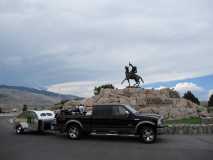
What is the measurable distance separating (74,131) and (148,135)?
3.95 metres

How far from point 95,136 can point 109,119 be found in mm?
2666

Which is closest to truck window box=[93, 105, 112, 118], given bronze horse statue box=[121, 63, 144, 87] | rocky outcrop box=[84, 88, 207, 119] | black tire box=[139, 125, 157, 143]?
black tire box=[139, 125, 157, 143]

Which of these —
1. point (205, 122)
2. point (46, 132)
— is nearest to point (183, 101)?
point (205, 122)

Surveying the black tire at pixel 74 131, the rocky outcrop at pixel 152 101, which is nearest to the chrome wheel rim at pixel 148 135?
the black tire at pixel 74 131

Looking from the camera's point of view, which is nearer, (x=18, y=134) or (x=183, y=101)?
(x=18, y=134)

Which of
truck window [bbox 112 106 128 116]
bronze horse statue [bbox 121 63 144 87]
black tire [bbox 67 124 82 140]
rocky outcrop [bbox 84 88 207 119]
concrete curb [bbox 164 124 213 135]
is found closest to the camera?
truck window [bbox 112 106 128 116]

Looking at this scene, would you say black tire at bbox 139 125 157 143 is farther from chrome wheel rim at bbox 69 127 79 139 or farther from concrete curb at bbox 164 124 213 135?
concrete curb at bbox 164 124 213 135

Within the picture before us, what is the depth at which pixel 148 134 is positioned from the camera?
19.5 m

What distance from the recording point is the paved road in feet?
47.1

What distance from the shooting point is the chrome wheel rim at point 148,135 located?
63.5 feet

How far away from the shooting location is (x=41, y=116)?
24531 millimetres

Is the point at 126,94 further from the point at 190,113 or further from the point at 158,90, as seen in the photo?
the point at 190,113

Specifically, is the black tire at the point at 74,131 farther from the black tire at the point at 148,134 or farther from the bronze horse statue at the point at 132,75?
the bronze horse statue at the point at 132,75

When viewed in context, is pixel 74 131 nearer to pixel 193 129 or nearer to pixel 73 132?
pixel 73 132
